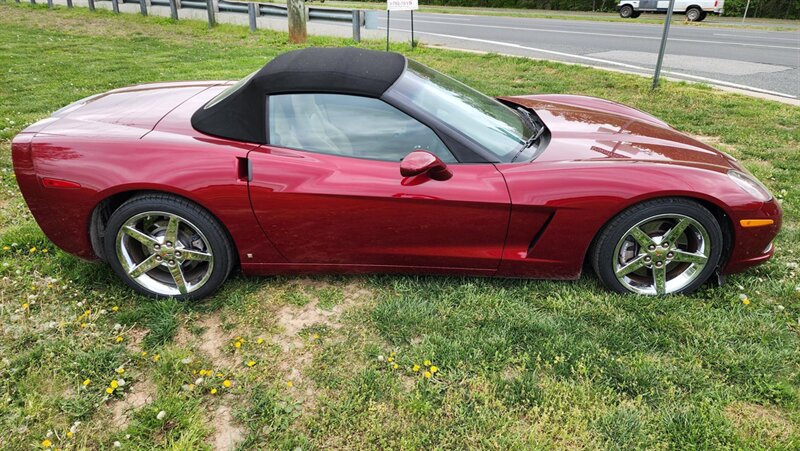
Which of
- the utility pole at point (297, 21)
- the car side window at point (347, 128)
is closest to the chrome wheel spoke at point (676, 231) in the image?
the car side window at point (347, 128)

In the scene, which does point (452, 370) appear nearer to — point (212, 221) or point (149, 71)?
point (212, 221)

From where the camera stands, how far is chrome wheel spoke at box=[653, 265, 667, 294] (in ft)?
9.48

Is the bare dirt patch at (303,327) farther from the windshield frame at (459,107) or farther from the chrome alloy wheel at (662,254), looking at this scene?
the chrome alloy wheel at (662,254)

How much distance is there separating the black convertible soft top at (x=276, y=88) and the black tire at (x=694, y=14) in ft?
69.4

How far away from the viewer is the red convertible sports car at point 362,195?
268 centimetres

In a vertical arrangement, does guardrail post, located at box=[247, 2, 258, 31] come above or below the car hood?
above

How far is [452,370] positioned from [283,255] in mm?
1087

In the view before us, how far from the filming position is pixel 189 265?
299cm

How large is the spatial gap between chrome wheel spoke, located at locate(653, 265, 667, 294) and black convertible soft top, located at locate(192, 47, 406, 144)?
1747 mm

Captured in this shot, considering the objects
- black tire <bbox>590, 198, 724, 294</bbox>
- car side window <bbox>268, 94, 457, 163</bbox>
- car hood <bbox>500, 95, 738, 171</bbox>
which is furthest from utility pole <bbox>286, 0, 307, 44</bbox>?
black tire <bbox>590, 198, 724, 294</bbox>

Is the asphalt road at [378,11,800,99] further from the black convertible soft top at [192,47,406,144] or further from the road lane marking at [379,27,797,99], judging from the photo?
the black convertible soft top at [192,47,406,144]

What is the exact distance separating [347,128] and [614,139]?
5.06 feet

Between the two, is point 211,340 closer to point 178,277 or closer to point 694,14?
point 178,277

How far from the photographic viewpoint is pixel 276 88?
2.76m
